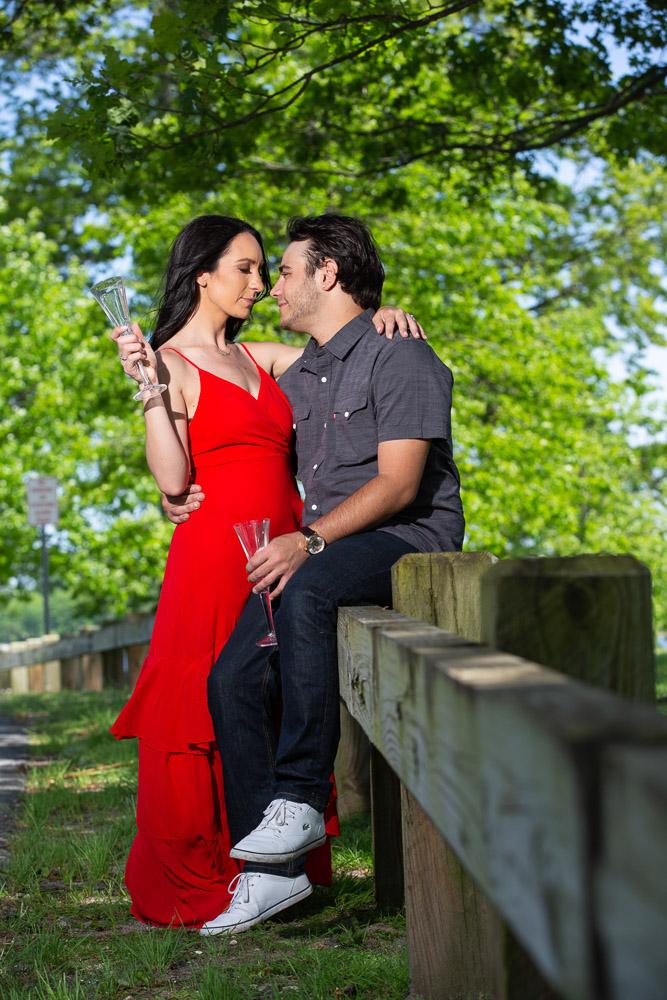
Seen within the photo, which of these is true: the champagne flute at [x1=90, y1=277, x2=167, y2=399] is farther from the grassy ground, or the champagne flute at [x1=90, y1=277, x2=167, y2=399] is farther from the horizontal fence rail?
the horizontal fence rail

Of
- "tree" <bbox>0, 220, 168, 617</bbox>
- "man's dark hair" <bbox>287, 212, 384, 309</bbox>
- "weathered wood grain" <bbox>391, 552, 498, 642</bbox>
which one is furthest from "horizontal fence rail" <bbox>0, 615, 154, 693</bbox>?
"weathered wood grain" <bbox>391, 552, 498, 642</bbox>

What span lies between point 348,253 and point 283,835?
202 centimetres

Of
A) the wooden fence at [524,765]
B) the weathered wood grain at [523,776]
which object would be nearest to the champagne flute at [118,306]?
the wooden fence at [524,765]

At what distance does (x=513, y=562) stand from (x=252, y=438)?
276 cm

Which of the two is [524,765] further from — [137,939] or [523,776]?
[137,939]

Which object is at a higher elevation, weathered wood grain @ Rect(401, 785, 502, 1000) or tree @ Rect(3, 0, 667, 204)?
tree @ Rect(3, 0, 667, 204)

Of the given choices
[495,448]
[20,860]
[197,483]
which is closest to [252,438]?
[197,483]

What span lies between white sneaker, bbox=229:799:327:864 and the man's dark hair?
72.1 inches

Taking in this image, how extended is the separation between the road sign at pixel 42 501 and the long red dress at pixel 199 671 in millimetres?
11860

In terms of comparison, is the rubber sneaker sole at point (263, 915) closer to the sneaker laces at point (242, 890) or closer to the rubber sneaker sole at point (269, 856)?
the sneaker laces at point (242, 890)

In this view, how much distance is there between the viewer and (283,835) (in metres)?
3.28

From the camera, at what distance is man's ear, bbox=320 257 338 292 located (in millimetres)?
4258

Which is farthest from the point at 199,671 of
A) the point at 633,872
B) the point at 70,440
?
the point at 70,440

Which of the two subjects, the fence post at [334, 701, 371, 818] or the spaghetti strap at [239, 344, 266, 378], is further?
the fence post at [334, 701, 371, 818]
